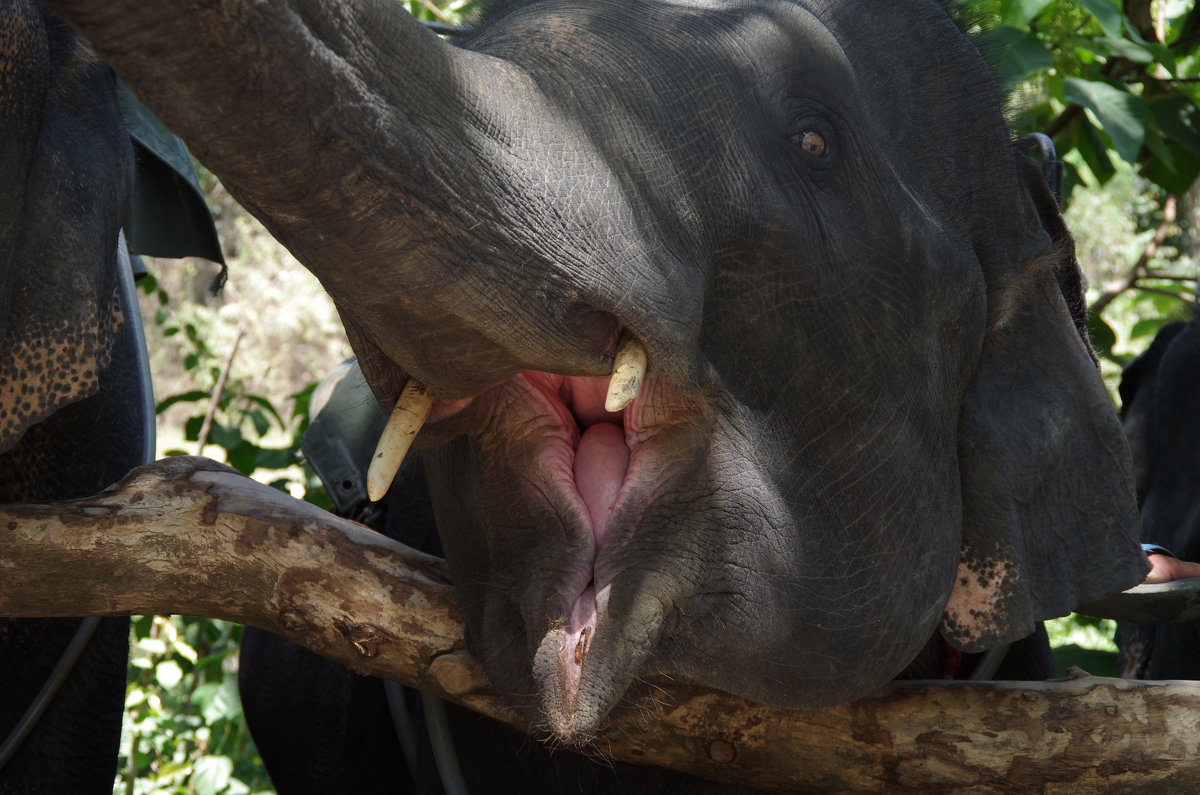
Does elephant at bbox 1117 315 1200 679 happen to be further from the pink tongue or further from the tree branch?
the pink tongue

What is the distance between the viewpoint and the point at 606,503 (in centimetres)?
154

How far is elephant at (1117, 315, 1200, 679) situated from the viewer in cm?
285

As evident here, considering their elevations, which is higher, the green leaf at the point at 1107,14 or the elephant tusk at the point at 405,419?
the elephant tusk at the point at 405,419

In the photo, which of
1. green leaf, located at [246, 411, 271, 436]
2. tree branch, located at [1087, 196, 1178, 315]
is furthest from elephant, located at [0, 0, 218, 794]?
tree branch, located at [1087, 196, 1178, 315]

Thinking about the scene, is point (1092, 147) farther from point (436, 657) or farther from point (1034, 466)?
point (436, 657)

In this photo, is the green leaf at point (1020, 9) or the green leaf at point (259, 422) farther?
the green leaf at point (259, 422)

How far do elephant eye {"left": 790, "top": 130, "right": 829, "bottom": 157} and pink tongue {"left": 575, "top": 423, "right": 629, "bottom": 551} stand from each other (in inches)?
15.6

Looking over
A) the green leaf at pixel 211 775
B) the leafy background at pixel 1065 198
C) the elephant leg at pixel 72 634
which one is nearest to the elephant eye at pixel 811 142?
the leafy background at pixel 1065 198

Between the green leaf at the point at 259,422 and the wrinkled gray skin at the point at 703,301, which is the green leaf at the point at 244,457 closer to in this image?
the green leaf at the point at 259,422

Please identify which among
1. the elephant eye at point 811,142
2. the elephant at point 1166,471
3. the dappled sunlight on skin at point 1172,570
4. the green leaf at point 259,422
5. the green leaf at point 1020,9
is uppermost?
the elephant eye at point 811,142

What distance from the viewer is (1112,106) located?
10.6 ft

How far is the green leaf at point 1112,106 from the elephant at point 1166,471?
444mm

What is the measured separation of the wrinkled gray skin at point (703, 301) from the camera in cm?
114

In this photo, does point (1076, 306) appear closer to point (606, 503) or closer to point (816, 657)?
point (816, 657)
